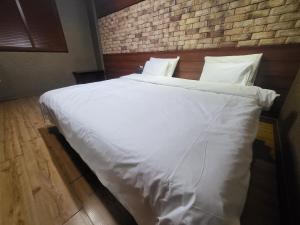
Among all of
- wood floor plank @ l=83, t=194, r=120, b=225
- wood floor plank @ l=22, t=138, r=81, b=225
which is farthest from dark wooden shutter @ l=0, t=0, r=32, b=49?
wood floor plank @ l=83, t=194, r=120, b=225

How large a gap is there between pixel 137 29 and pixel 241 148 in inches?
118

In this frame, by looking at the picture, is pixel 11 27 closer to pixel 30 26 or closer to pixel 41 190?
pixel 30 26

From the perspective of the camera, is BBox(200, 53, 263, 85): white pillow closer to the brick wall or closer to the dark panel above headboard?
the brick wall

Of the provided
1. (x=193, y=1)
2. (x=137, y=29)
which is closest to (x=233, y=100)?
(x=193, y=1)

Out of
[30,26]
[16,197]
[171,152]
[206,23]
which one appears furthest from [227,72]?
[30,26]

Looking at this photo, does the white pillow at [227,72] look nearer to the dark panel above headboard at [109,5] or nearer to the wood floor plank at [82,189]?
the wood floor plank at [82,189]

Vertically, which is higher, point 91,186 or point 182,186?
point 182,186

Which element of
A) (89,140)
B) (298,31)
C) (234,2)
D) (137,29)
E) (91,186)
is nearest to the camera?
(89,140)

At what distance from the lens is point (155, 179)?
0.54 metres

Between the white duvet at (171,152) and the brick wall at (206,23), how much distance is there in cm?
92

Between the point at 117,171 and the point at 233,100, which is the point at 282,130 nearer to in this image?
the point at 233,100

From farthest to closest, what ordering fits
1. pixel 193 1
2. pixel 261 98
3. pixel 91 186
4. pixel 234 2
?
pixel 193 1
pixel 234 2
pixel 261 98
pixel 91 186

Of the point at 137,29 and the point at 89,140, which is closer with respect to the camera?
the point at 89,140

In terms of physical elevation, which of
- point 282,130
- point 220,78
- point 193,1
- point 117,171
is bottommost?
point 282,130
